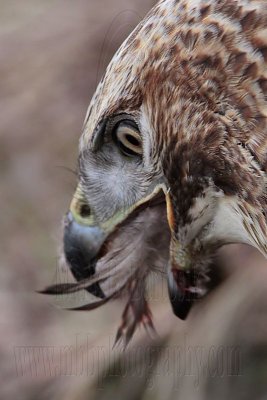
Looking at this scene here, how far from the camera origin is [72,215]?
2029mm

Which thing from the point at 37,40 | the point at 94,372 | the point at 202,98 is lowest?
the point at 94,372

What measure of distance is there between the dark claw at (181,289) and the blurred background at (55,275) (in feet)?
0.55

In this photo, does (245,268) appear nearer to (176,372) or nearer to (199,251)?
(176,372)

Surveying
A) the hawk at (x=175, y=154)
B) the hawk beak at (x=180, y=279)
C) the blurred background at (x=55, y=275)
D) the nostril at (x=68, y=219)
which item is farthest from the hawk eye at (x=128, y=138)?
the blurred background at (x=55, y=275)

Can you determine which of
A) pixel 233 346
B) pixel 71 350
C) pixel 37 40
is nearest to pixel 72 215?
pixel 233 346

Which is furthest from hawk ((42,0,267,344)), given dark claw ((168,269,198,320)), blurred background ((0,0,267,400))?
blurred background ((0,0,267,400))

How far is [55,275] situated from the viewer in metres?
2.70

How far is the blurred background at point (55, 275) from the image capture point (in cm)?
290

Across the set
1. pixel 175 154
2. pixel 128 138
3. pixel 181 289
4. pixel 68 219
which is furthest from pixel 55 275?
pixel 175 154

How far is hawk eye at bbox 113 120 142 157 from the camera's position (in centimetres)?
172

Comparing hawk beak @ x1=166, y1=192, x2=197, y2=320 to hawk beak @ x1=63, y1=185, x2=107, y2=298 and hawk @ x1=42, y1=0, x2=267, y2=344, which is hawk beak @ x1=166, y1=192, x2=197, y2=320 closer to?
hawk @ x1=42, y1=0, x2=267, y2=344

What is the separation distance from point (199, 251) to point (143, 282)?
26 cm

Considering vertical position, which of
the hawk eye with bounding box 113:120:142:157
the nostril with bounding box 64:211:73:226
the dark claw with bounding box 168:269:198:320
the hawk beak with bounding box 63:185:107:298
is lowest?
the dark claw with bounding box 168:269:198:320

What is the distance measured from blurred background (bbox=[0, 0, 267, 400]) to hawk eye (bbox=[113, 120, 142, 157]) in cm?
41
